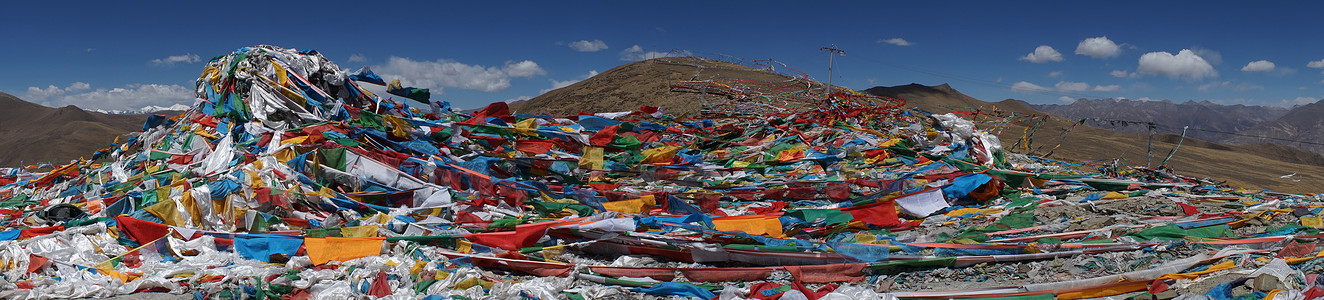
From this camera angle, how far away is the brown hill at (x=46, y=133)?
109 ft

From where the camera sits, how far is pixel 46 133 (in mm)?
43188

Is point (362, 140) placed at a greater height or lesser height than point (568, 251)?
greater

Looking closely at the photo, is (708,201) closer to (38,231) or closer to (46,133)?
(38,231)

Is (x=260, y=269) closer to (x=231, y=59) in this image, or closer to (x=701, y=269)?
(x=701, y=269)

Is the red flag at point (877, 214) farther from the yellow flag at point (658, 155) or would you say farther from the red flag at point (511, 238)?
the yellow flag at point (658, 155)

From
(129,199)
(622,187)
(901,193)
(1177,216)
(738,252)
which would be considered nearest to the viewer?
(738,252)

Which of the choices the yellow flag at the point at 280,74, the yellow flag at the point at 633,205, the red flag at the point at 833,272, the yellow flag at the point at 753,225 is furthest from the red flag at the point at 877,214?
the yellow flag at the point at 280,74

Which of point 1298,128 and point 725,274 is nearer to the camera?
point 725,274

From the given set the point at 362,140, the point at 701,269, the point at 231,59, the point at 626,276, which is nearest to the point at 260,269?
the point at 626,276

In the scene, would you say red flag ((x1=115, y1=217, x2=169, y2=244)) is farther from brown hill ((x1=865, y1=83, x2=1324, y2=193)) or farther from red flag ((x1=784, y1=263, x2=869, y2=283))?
brown hill ((x1=865, y1=83, x2=1324, y2=193))

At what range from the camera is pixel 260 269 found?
5.33 metres

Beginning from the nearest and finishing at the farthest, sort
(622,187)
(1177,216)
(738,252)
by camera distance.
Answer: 1. (738,252)
2. (1177,216)
3. (622,187)

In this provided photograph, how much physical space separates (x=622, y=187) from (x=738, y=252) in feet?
13.2

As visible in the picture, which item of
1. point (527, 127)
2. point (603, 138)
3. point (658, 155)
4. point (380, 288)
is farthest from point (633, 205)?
point (527, 127)
